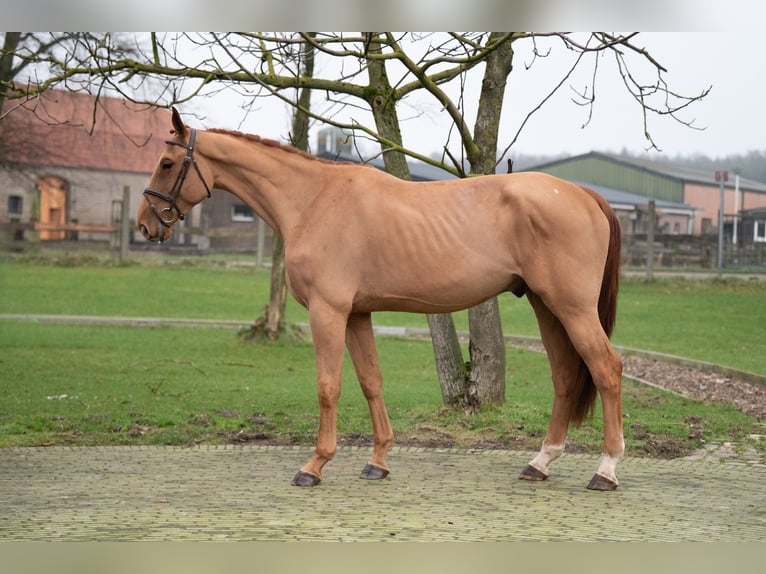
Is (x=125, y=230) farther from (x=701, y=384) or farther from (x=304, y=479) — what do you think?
(x=304, y=479)

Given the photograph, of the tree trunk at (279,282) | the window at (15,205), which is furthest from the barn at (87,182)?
the tree trunk at (279,282)

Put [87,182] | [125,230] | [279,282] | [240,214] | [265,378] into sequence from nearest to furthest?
[265,378]
[279,282]
[125,230]
[87,182]
[240,214]

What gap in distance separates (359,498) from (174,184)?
2.32 metres

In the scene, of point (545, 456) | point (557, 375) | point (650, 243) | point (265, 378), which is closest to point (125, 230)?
point (650, 243)

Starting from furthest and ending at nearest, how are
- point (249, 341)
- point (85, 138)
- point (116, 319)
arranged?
point (85, 138) → point (116, 319) → point (249, 341)

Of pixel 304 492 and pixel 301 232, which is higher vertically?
pixel 301 232

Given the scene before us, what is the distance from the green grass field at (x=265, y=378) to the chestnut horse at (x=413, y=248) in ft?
5.47

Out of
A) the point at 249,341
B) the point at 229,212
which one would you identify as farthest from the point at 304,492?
the point at 229,212

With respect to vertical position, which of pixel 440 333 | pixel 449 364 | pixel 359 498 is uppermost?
pixel 440 333

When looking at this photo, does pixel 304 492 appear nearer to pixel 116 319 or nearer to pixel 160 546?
pixel 160 546

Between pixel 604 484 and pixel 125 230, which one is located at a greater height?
pixel 125 230

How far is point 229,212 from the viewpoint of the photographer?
35812 mm

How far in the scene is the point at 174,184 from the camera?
6090 millimetres

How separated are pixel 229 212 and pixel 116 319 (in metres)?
17.0
